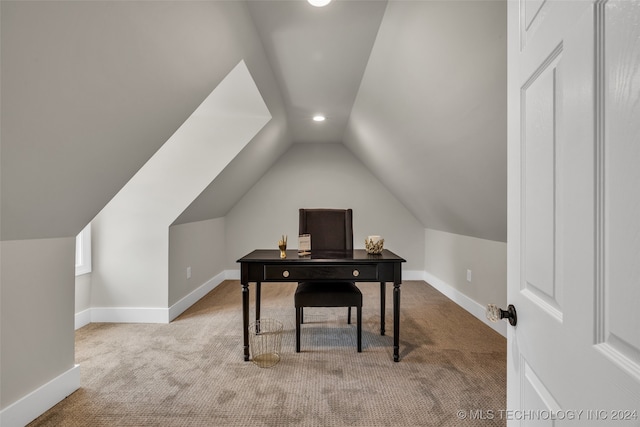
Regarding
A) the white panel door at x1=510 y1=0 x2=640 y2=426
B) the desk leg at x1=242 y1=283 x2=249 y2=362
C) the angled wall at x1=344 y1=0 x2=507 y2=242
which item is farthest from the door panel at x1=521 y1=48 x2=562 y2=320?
the desk leg at x1=242 y1=283 x2=249 y2=362

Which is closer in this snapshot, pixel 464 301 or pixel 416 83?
pixel 416 83

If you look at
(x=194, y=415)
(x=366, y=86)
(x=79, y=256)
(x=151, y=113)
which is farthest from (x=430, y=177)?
(x=79, y=256)

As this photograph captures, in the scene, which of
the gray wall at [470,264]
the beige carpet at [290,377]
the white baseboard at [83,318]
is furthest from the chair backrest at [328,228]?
the white baseboard at [83,318]

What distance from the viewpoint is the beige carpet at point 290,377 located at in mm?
1742

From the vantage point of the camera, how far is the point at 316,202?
5.34 meters

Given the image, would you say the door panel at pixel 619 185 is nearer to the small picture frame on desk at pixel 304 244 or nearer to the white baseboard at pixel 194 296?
the small picture frame on desk at pixel 304 244

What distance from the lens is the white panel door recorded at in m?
0.43

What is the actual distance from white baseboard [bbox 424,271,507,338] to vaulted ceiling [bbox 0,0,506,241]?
2.44ft

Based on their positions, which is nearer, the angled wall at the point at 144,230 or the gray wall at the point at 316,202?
the angled wall at the point at 144,230

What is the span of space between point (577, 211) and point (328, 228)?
8.38ft

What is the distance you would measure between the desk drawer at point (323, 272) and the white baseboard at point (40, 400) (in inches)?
48.8

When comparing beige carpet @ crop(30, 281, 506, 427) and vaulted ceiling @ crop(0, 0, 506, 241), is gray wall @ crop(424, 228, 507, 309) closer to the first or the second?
vaulted ceiling @ crop(0, 0, 506, 241)

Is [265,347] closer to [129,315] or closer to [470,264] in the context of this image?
[129,315]

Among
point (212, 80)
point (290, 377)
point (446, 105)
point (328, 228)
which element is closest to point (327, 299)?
point (290, 377)
